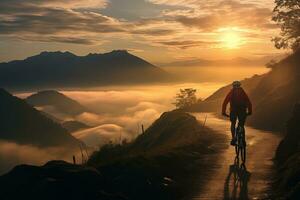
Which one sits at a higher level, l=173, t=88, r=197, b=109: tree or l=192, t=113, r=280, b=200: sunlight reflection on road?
l=192, t=113, r=280, b=200: sunlight reflection on road

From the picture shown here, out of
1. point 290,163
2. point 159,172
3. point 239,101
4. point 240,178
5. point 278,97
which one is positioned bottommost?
point 159,172

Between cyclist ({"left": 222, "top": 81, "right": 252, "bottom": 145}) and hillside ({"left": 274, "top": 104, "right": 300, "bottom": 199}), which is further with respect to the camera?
cyclist ({"left": 222, "top": 81, "right": 252, "bottom": 145})

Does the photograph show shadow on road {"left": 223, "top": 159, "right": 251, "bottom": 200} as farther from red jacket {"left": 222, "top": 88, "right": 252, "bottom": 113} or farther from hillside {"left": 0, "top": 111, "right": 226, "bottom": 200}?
red jacket {"left": 222, "top": 88, "right": 252, "bottom": 113}

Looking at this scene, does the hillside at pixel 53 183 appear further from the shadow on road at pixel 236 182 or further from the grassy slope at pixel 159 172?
the shadow on road at pixel 236 182

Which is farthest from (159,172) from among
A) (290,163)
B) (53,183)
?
(53,183)

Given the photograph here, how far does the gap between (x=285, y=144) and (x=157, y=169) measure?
6.47 metres

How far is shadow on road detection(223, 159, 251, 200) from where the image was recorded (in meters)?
15.2

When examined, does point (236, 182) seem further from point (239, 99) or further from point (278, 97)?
point (278, 97)

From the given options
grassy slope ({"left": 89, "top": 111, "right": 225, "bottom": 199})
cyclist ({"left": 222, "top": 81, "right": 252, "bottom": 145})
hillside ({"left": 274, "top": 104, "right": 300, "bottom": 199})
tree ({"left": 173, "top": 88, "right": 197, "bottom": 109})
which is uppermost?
cyclist ({"left": 222, "top": 81, "right": 252, "bottom": 145})

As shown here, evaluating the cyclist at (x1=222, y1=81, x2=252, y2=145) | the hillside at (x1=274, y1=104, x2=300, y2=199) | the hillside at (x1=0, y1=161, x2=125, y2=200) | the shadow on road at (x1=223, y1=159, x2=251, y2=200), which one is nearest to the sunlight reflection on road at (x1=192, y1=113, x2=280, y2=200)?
the shadow on road at (x1=223, y1=159, x2=251, y2=200)

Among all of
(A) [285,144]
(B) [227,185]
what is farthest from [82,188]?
(A) [285,144]

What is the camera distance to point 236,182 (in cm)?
1708

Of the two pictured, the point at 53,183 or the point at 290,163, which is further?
the point at 290,163

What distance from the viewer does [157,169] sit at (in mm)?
19453
